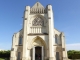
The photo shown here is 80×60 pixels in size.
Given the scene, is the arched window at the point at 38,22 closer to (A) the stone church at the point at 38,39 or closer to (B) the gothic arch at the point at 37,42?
(A) the stone church at the point at 38,39

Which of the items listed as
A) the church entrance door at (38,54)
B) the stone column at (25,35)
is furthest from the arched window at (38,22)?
the church entrance door at (38,54)

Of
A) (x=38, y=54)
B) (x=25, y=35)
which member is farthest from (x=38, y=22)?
Result: (x=38, y=54)

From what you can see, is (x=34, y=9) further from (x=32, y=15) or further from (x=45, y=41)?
(x=45, y=41)

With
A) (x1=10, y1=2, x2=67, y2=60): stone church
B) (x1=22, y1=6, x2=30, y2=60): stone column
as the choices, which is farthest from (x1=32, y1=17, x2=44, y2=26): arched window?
(x1=22, y1=6, x2=30, y2=60): stone column

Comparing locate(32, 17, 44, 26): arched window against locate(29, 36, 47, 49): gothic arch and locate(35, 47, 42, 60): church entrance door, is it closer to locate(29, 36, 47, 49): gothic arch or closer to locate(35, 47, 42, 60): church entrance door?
locate(29, 36, 47, 49): gothic arch

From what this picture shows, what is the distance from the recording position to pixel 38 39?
25219mm

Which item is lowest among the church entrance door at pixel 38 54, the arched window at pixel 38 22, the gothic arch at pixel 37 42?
the church entrance door at pixel 38 54

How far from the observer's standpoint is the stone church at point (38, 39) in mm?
23719

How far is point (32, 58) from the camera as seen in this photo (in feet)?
77.0

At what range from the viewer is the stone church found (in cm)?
2372

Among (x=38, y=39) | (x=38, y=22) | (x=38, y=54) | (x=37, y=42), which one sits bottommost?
(x=38, y=54)

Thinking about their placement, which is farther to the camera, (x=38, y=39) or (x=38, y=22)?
(x=38, y=22)

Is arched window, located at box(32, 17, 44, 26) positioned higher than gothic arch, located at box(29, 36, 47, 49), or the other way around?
arched window, located at box(32, 17, 44, 26)

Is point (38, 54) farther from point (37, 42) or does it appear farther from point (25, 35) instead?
point (25, 35)
